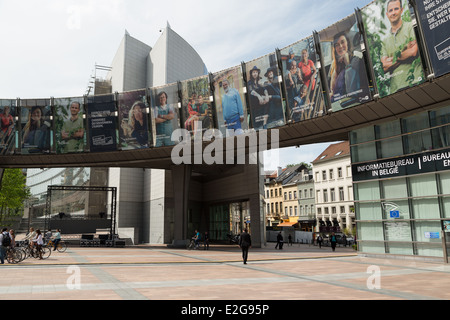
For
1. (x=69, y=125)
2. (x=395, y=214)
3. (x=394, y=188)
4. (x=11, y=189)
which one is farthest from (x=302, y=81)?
(x=11, y=189)

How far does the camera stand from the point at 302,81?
24469mm

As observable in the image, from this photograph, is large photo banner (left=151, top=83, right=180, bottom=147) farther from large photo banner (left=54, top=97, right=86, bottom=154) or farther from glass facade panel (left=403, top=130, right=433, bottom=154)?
glass facade panel (left=403, top=130, right=433, bottom=154)

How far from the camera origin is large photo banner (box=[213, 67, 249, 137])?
28.2 m

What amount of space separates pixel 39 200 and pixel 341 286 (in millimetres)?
108036


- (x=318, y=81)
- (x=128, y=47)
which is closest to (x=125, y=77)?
(x=128, y=47)

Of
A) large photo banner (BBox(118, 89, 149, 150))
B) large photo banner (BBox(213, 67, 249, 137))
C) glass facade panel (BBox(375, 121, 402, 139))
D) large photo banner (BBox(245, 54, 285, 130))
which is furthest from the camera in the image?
large photo banner (BBox(118, 89, 149, 150))

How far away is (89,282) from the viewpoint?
11.3 m

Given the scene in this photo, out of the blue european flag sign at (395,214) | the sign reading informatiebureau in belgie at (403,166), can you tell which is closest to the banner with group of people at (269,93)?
the sign reading informatiebureau in belgie at (403,166)

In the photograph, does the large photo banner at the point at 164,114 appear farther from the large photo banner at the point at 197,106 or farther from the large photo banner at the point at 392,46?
the large photo banner at the point at 392,46

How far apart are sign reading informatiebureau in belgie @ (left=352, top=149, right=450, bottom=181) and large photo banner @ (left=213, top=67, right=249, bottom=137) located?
9191mm

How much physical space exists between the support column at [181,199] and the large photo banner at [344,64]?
17866 mm

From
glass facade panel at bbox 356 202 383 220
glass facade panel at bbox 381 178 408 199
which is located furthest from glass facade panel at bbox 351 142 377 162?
glass facade panel at bbox 356 202 383 220

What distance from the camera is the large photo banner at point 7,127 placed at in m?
34.1

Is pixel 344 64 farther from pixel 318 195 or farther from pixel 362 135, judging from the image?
pixel 318 195
